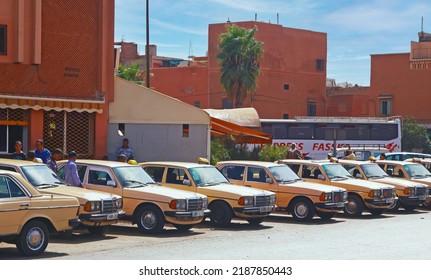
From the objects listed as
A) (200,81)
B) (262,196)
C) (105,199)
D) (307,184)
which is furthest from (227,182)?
(200,81)

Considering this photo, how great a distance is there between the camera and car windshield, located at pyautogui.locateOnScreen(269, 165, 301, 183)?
2267cm

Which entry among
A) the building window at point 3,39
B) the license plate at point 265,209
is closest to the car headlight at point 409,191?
the license plate at point 265,209

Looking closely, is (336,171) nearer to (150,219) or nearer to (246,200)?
(246,200)

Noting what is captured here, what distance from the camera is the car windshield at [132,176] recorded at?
1888 centimetres

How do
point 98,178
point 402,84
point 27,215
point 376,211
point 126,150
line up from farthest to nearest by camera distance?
1. point 402,84
2. point 126,150
3. point 376,211
4. point 98,178
5. point 27,215

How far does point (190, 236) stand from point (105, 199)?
2.40 meters

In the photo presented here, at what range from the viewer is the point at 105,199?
16797 millimetres

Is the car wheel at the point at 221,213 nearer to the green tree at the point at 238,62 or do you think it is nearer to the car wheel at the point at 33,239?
the car wheel at the point at 33,239

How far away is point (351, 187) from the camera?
79.9 feet

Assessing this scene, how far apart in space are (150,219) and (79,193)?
92.9 inches

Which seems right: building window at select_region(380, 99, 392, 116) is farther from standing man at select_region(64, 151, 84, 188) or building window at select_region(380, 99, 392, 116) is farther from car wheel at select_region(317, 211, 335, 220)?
standing man at select_region(64, 151, 84, 188)

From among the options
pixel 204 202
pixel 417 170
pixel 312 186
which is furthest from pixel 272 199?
pixel 417 170

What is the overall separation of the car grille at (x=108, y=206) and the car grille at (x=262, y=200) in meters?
4.44

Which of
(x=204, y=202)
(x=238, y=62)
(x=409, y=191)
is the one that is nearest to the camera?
(x=204, y=202)
